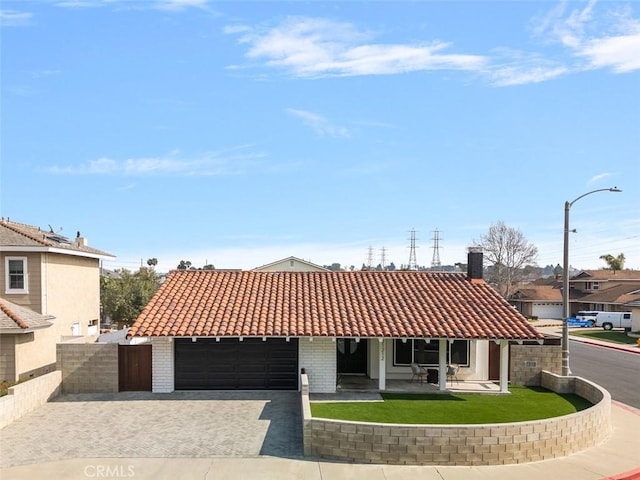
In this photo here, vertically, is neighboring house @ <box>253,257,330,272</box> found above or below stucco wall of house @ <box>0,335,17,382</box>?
above

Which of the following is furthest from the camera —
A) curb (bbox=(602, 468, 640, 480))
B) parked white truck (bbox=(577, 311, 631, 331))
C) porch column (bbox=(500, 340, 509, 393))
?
parked white truck (bbox=(577, 311, 631, 331))

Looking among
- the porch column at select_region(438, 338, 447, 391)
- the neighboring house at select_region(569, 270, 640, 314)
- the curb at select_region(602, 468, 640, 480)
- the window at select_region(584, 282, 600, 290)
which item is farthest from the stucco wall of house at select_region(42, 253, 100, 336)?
the window at select_region(584, 282, 600, 290)

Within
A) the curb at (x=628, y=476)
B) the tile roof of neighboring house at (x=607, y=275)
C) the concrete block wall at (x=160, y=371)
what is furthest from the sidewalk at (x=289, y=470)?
the tile roof of neighboring house at (x=607, y=275)

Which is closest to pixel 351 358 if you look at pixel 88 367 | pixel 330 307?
pixel 330 307

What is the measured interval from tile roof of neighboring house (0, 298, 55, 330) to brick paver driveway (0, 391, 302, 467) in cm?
386

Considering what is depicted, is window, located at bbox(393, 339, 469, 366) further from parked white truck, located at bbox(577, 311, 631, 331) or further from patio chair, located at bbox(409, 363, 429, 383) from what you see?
parked white truck, located at bbox(577, 311, 631, 331)

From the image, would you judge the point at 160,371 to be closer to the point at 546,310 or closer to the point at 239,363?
the point at 239,363

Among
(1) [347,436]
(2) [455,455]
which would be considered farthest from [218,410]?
(2) [455,455]

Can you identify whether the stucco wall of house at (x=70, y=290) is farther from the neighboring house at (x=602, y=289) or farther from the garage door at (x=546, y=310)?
the neighboring house at (x=602, y=289)

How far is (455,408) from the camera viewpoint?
52.5 ft

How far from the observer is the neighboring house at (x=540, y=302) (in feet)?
217

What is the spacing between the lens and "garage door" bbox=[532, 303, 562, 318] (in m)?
66.9

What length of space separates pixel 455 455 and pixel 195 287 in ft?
43.0

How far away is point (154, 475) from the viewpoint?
36.7 feet
